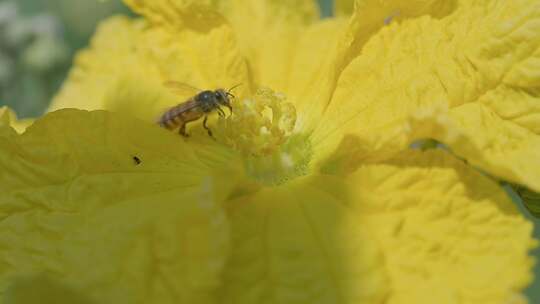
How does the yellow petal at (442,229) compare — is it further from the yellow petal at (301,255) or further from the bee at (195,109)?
the bee at (195,109)

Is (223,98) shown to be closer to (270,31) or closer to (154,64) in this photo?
(154,64)

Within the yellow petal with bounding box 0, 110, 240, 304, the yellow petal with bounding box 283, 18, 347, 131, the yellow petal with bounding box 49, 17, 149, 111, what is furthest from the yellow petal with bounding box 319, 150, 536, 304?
the yellow petal with bounding box 49, 17, 149, 111

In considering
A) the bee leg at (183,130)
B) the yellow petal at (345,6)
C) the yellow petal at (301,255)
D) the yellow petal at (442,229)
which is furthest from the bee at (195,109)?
the yellow petal at (442,229)

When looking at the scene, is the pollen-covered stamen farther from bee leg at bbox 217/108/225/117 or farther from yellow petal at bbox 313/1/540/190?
yellow petal at bbox 313/1/540/190

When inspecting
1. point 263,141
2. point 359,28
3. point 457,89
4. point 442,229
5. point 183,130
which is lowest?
point 442,229

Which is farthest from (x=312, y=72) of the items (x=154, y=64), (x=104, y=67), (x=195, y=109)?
(x=104, y=67)
